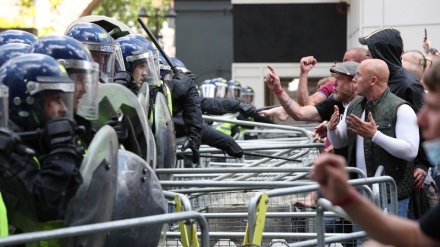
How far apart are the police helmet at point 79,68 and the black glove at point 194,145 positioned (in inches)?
157

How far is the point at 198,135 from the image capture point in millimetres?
10016

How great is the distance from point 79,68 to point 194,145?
4.23 meters

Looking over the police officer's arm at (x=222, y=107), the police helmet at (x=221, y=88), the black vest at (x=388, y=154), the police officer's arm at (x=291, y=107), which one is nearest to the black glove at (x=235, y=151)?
the police officer's arm at (x=291, y=107)

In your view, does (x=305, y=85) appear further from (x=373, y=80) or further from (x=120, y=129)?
(x=120, y=129)

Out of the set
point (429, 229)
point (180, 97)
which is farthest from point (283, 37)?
point (429, 229)

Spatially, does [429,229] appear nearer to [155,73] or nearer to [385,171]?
[385,171]

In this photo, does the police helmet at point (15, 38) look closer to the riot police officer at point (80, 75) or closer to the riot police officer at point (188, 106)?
the riot police officer at point (80, 75)

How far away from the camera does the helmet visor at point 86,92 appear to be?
18.2ft

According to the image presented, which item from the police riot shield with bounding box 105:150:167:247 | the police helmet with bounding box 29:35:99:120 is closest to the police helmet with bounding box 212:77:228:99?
the police helmet with bounding box 29:35:99:120

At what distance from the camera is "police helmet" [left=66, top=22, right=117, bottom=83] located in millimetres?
7648

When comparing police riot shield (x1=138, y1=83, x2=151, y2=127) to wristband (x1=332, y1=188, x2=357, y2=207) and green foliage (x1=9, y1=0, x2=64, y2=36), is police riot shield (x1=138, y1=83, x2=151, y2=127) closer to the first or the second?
wristband (x1=332, y1=188, x2=357, y2=207)

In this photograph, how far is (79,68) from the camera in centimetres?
569

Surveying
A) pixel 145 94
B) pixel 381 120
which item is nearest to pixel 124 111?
pixel 145 94

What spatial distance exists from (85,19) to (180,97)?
1206mm
